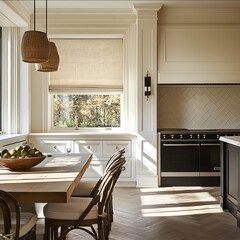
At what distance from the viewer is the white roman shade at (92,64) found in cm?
622

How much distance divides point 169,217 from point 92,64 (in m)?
3.14

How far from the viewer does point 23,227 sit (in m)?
2.42

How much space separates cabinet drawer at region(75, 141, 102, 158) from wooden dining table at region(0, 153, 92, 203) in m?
2.13

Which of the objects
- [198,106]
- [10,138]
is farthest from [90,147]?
[198,106]

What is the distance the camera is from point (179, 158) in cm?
574

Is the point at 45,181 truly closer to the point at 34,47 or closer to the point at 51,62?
the point at 34,47

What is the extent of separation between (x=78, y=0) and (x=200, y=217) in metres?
3.63

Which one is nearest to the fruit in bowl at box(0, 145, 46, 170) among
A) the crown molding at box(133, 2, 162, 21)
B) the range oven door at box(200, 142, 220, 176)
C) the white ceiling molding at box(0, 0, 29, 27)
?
the white ceiling molding at box(0, 0, 29, 27)

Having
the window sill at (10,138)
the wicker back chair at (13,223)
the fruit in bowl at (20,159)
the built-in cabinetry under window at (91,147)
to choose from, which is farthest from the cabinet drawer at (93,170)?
the wicker back chair at (13,223)

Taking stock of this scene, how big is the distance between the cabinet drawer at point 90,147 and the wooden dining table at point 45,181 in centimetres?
213

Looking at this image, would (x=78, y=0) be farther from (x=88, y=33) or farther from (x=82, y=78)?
(x=82, y=78)

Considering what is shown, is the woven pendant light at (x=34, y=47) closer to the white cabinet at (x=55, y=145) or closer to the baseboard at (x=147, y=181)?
the white cabinet at (x=55, y=145)

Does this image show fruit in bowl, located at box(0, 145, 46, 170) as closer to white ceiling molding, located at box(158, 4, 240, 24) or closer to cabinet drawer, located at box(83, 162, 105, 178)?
cabinet drawer, located at box(83, 162, 105, 178)

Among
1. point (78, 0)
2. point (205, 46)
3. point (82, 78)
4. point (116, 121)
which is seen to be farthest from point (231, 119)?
point (78, 0)
